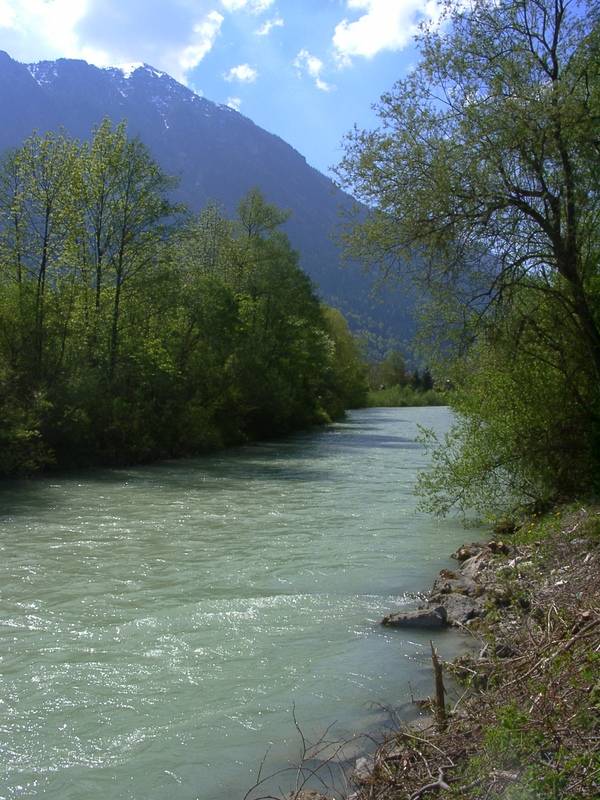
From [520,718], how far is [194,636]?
516cm

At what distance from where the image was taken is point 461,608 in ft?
31.6

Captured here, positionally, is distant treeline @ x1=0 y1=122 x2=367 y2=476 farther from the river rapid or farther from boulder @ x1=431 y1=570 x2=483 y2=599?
boulder @ x1=431 y1=570 x2=483 y2=599

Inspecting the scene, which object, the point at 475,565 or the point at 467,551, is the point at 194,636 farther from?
the point at 467,551

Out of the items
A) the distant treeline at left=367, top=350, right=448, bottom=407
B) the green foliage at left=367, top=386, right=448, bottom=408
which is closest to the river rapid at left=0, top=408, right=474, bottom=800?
the distant treeline at left=367, top=350, right=448, bottom=407

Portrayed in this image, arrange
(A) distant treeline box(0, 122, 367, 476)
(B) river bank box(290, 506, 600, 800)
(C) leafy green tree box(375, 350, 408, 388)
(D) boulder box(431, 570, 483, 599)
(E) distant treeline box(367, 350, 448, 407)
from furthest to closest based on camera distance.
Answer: (C) leafy green tree box(375, 350, 408, 388)
(E) distant treeline box(367, 350, 448, 407)
(A) distant treeline box(0, 122, 367, 476)
(D) boulder box(431, 570, 483, 599)
(B) river bank box(290, 506, 600, 800)

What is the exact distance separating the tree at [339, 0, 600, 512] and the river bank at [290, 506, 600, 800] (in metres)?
5.78

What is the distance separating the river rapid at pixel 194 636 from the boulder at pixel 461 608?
0.54 meters

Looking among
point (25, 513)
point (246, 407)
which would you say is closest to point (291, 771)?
point (25, 513)

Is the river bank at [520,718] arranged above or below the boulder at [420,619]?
above

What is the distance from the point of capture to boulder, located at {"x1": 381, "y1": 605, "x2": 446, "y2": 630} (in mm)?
9422

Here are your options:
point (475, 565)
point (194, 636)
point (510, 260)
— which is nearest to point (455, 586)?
point (475, 565)

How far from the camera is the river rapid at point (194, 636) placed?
621cm

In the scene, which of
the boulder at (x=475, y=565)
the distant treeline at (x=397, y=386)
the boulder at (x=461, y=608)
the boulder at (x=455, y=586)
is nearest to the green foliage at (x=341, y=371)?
the distant treeline at (x=397, y=386)

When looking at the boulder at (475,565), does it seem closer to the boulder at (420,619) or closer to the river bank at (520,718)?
the boulder at (420,619)
